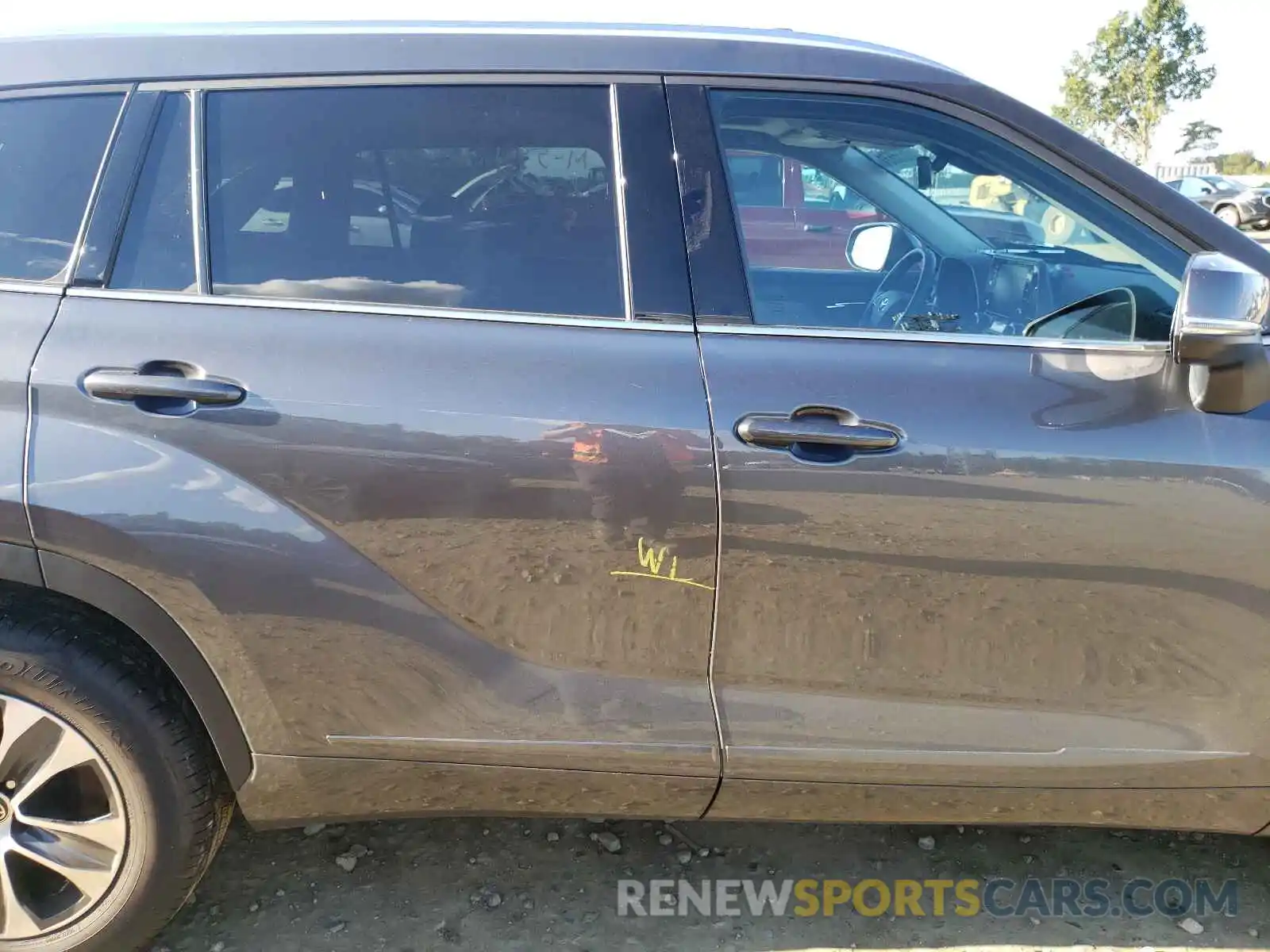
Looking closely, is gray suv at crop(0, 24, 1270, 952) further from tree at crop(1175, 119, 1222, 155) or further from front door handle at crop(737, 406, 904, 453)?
tree at crop(1175, 119, 1222, 155)

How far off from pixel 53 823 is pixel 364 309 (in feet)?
3.97

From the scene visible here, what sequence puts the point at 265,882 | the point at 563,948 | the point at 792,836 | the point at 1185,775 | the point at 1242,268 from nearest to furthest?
the point at 1242,268, the point at 1185,775, the point at 563,948, the point at 265,882, the point at 792,836

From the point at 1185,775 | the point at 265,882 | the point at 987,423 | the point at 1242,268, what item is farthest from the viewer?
the point at 265,882

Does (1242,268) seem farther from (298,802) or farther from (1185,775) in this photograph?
(298,802)

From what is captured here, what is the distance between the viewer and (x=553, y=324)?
1796 mm

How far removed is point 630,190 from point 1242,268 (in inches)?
42.8

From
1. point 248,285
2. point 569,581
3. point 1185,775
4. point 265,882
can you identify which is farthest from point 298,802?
point 1185,775

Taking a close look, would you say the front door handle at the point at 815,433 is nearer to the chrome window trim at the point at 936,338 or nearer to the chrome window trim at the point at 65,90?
the chrome window trim at the point at 936,338

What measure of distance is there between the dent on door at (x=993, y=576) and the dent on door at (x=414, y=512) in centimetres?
13

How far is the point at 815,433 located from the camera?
1.71 m

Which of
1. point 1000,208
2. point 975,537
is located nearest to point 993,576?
point 975,537

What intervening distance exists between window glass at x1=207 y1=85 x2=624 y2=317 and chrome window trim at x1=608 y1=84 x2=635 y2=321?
0.4 inches

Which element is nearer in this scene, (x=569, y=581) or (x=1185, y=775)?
(x=569, y=581)

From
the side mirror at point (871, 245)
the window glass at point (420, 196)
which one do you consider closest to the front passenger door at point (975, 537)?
the window glass at point (420, 196)
